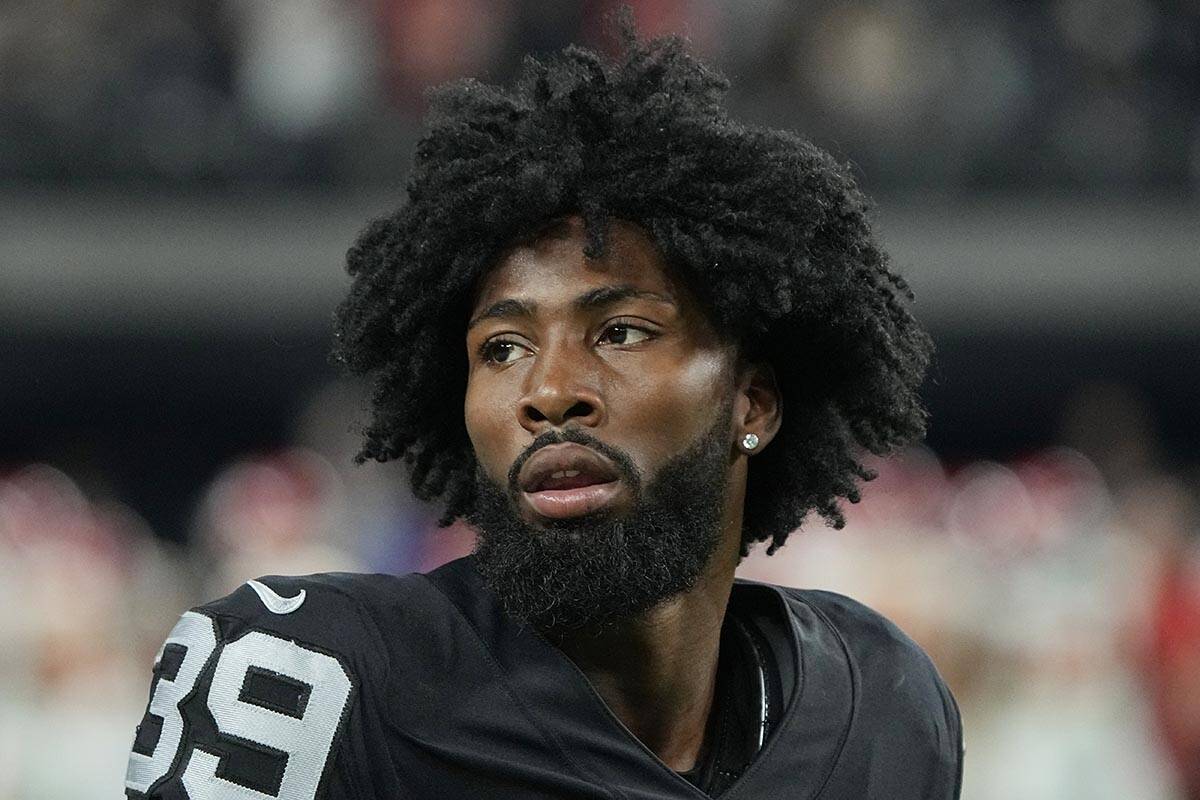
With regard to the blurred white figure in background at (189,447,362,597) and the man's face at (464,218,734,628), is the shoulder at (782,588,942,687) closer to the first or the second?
the man's face at (464,218,734,628)

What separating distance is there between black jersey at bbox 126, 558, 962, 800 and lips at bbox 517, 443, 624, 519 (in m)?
0.16

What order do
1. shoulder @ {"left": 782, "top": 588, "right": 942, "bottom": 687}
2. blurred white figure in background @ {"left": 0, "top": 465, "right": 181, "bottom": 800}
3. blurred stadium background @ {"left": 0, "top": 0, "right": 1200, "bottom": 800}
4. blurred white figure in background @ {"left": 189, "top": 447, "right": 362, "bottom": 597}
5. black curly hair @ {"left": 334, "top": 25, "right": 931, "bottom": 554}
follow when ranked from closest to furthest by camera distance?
1. black curly hair @ {"left": 334, "top": 25, "right": 931, "bottom": 554}
2. shoulder @ {"left": 782, "top": 588, "right": 942, "bottom": 687}
3. blurred white figure in background @ {"left": 0, "top": 465, "right": 181, "bottom": 800}
4. blurred white figure in background @ {"left": 189, "top": 447, "right": 362, "bottom": 597}
5. blurred stadium background @ {"left": 0, "top": 0, "right": 1200, "bottom": 800}

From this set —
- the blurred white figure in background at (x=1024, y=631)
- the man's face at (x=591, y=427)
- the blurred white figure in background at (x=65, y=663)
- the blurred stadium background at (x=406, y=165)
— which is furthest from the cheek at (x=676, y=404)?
the blurred stadium background at (x=406, y=165)

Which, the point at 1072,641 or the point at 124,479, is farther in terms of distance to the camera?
the point at 124,479

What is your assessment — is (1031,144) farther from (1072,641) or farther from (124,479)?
(124,479)

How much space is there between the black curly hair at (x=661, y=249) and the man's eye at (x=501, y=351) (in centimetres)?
10

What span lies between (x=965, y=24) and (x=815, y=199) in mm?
6014

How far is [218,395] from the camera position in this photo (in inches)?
382

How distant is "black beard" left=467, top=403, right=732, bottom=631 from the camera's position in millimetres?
2586

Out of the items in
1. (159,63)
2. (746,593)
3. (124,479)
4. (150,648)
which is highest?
(159,63)

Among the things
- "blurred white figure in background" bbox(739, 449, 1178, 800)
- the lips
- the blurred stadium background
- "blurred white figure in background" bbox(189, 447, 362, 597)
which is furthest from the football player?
the blurred stadium background

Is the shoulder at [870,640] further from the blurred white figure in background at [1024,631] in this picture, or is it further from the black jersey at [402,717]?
the blurred white figure in background at [1024,631]

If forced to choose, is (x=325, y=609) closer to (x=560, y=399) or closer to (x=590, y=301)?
(x=560, y=399)

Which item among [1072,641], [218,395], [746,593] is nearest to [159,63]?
[218,395]
